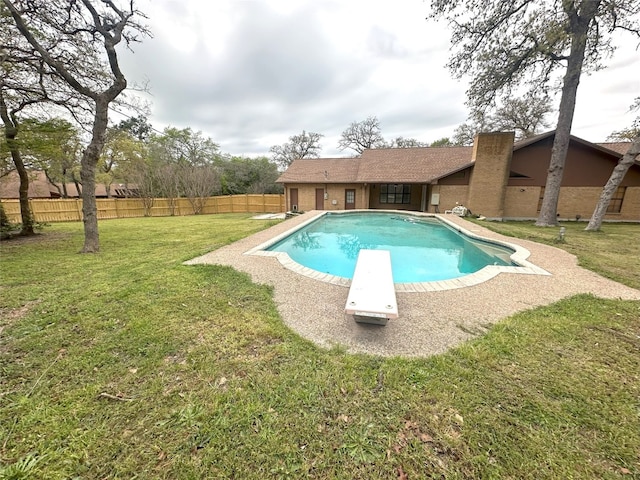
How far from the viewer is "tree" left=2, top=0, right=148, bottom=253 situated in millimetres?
6352

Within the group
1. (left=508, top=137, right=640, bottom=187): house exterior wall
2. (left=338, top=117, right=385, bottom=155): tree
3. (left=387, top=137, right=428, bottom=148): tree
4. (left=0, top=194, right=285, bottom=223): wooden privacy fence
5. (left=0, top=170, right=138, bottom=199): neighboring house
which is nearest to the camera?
(left=508, top=137, right=640, bottom=187): house exterior wall

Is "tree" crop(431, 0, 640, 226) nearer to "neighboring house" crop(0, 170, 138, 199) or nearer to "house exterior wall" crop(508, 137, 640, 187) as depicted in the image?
"house exterior wall" crop(508, 137, 640, 187)

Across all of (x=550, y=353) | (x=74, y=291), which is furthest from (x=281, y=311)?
(x=74, y=291)

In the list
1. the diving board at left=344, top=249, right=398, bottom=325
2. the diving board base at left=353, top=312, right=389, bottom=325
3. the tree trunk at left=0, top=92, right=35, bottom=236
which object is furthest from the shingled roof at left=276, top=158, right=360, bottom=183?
the diving board base at left=353, top=312, right=389, bottom=325

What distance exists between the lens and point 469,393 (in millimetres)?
2086

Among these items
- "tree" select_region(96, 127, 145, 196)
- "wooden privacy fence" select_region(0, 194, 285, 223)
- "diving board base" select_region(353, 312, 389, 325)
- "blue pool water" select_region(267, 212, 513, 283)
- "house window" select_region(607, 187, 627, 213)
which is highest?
"tree" select_region(96, 127, 145, 196)

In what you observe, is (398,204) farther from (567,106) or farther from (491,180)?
(567,106)

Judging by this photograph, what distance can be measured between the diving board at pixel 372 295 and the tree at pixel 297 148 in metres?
30.8

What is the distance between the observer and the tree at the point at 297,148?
32.9 meters

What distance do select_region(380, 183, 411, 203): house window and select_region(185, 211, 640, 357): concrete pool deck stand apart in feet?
45.6

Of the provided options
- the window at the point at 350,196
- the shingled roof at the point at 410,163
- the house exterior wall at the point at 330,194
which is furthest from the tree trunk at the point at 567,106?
the window at the point at 350,196

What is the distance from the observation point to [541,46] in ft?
31.9

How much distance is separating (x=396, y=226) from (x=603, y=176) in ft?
40.3

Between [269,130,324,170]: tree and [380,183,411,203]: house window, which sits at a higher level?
[269,130,324,170]: tree
